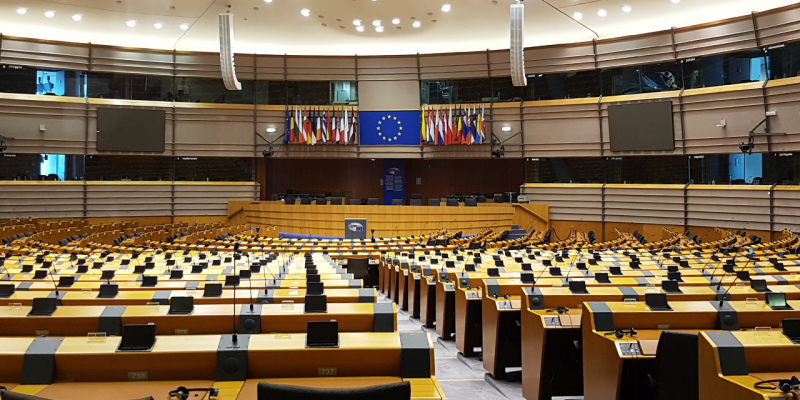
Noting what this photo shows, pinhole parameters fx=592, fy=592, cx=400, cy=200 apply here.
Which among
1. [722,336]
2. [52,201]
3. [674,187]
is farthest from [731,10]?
[52,201]

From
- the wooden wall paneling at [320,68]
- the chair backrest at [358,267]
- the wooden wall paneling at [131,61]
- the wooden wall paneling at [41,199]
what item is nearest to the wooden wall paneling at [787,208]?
the chair backrest at [358,267]

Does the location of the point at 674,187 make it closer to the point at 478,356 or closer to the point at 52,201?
the point at 478,356

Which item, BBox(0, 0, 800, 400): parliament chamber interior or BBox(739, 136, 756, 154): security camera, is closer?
BBox(0, 0, 800, 400): parliament chamber interior

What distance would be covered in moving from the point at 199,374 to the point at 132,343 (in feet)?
1.64

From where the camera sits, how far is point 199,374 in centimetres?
384

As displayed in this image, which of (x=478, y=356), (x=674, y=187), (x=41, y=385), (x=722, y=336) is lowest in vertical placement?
(x=478, y=356)

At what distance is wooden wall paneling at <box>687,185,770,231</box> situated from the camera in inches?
815

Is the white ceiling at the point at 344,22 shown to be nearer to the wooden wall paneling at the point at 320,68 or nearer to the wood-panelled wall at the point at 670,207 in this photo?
the wooden wall paneling at the point at 320,68

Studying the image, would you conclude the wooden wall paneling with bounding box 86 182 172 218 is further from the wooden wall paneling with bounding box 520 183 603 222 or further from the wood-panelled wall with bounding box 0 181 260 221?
the wooden wall paneling with bounding box 520 183 603 222

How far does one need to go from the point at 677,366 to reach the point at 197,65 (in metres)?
26.0

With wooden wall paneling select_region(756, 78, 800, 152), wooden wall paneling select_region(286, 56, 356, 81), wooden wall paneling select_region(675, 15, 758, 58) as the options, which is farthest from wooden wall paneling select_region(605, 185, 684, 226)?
wooden wall paneling select_region(286, 56, 356, 81)

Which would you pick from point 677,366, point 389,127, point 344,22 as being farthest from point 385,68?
point 677,366

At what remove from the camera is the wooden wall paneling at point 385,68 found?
27.0 metres

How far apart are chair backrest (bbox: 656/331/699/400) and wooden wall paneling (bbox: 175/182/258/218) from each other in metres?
24.8
